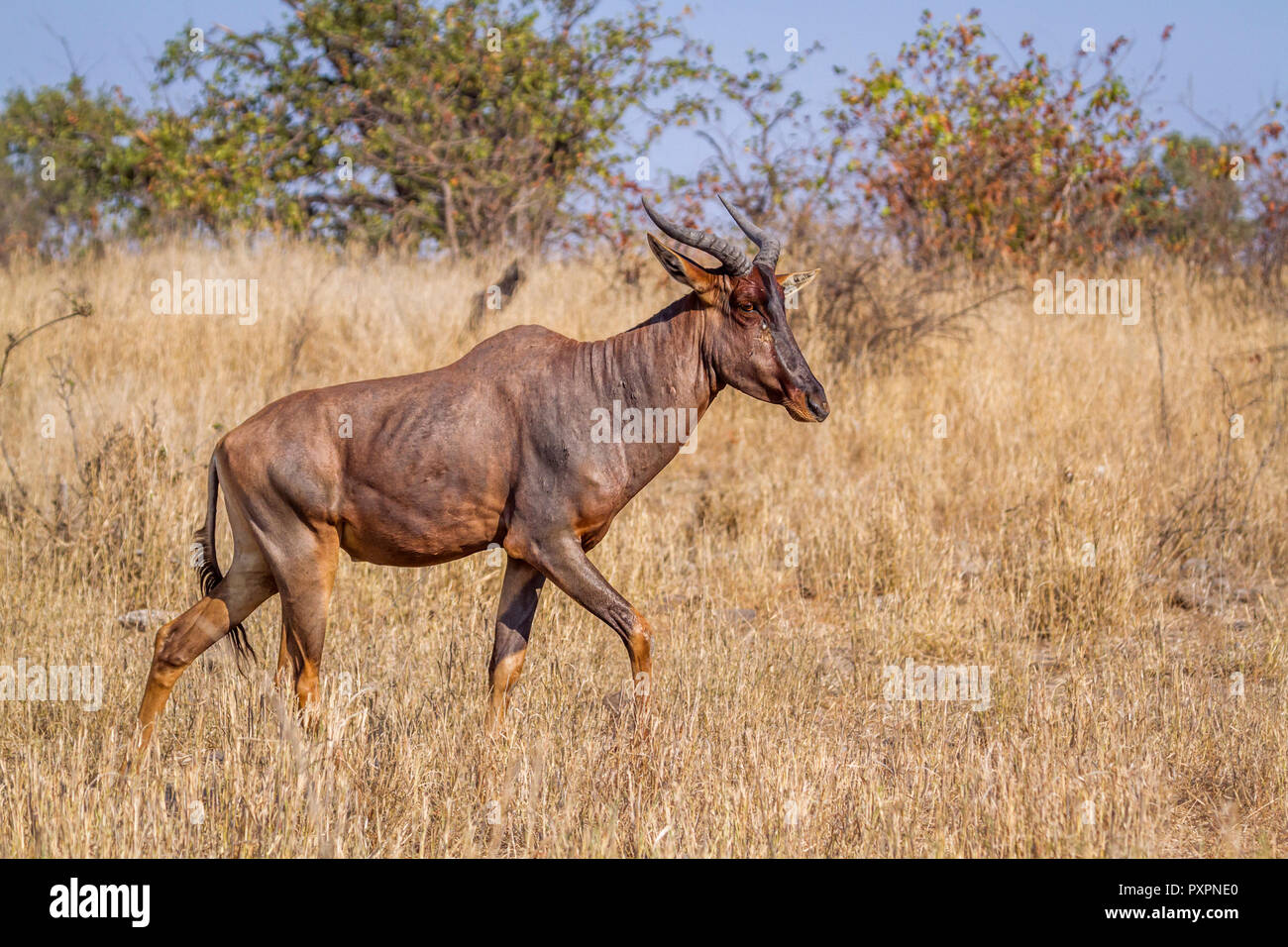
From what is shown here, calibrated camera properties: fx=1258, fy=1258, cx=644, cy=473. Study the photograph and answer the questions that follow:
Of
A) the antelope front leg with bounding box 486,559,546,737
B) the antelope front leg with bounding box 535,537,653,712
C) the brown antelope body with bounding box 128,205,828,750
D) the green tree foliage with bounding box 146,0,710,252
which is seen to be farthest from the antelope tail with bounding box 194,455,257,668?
the green tree foliage with bounding box 146,0,710,252

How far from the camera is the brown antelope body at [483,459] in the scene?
5109 mm

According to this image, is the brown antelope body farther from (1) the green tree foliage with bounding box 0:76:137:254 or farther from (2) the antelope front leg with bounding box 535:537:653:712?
(1) the green tree foliage with bounding box 0:76:137:254

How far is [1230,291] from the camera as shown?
14.6 metres

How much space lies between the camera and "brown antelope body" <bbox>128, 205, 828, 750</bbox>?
16.8 feet

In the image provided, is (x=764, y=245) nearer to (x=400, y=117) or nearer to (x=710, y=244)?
(x=710, y=244)

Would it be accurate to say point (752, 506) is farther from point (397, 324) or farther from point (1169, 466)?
point (397, 324)

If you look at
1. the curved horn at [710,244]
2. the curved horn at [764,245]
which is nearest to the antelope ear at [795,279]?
the curved horn at [764,245]

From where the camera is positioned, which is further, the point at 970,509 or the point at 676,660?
the point at 970,509

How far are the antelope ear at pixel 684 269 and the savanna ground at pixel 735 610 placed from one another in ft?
6.14

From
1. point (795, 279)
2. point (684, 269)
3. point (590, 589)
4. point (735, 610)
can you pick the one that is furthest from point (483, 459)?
point (735, 610)

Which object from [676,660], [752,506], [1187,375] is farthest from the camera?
[1187,375]

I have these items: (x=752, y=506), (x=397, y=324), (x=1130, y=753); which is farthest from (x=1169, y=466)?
(x=397, y=324)

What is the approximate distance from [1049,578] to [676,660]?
111 inches

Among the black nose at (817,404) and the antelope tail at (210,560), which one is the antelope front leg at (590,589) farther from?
the antelope tail at (210,560)
